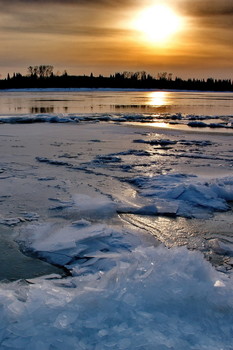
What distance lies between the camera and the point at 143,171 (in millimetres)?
6781

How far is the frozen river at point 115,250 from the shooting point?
81.0 inches

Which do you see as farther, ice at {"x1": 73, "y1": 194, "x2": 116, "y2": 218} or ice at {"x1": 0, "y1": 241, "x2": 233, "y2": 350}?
ice at {"x1": 73, "y1": 194, "x2": 116, "y2": 218}

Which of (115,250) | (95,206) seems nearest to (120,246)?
(115,250)

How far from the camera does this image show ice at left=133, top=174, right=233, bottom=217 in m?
4.80

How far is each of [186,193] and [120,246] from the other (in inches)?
78.9

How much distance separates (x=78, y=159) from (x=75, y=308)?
5.80 metres

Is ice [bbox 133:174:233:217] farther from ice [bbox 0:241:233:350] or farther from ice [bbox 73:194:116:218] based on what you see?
ice [bbox 0:241:233:350]

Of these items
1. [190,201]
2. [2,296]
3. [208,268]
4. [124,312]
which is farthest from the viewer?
[190,201]

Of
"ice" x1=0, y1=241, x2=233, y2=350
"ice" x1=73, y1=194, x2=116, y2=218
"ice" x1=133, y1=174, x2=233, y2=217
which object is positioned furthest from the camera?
"ice" x1=133, y1=174, x2=233, y2=217

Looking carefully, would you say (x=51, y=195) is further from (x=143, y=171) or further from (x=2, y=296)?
(x=2, y=296)

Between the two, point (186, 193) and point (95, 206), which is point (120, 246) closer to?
point (95, 206)

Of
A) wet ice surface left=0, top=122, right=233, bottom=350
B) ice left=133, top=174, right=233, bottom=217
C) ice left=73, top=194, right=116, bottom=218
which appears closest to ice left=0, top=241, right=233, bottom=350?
wet ice surface left=0, top=122, right=233, bottom=350

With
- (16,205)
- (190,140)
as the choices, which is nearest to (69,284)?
(16,205)

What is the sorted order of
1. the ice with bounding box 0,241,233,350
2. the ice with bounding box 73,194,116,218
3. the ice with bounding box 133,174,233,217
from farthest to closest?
the ice with bounding box 133,174,233,217
the ice with bounding box 73,194,116,218
the ice with bounding box 0,241,233,350
